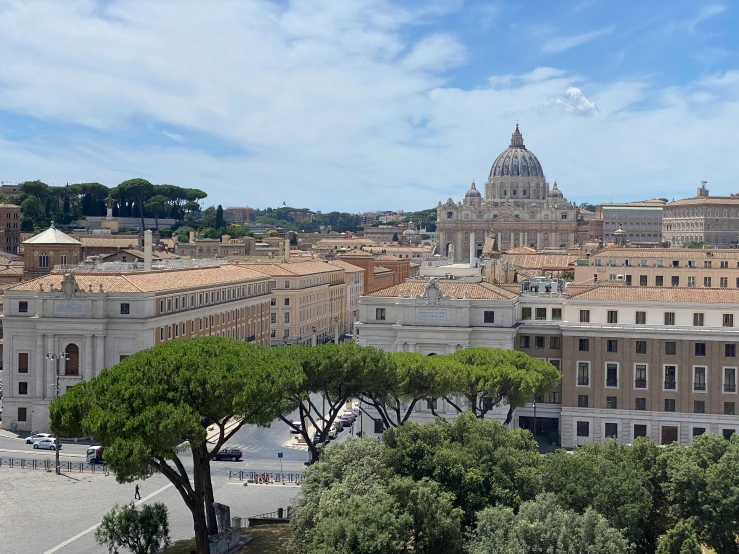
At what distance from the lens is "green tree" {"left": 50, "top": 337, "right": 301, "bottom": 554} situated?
3080 centimetres

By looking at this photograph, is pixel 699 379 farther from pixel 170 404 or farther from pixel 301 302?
pixel 301 302

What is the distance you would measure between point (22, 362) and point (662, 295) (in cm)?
3643

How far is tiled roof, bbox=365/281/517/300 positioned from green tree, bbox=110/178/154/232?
12445 centimetres

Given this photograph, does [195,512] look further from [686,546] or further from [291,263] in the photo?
[291,263]

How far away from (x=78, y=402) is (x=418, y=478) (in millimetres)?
11133

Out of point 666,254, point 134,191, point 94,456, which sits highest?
point 134,191

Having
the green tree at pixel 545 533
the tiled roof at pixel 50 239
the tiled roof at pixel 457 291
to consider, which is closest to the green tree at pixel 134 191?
the tiled roof at pixel 50 239

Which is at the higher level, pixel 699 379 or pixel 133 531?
pixel 699 379

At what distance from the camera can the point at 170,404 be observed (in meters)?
31.8

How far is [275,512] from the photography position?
41.3 meters

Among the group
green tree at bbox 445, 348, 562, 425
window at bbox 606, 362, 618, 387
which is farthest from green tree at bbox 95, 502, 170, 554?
window at bbox 606, 362, 618, 387

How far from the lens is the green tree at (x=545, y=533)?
94.9 feet

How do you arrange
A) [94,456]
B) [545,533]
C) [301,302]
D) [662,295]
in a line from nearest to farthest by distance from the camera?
[545,533]
[94,456]
[662,295]
[301,302]

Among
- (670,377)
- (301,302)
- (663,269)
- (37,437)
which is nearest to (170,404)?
(37,437)
